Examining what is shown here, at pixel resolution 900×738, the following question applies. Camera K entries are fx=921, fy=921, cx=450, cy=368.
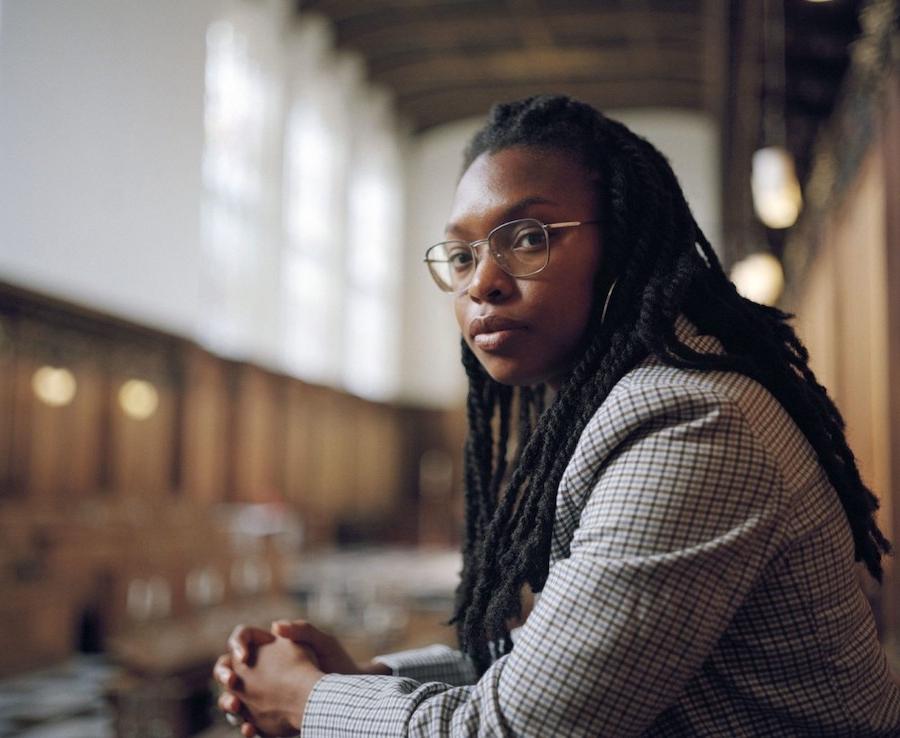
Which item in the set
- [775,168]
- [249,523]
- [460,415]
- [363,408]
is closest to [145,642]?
[775,168]

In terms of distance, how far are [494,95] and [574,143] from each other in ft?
60.6

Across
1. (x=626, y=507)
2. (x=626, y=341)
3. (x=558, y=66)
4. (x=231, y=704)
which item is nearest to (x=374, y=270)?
(x=558, y=66)

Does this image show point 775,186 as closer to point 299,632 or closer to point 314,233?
point 299,632

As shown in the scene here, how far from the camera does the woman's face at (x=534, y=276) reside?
1318 mm

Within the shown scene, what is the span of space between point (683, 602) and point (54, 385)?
10.7 m

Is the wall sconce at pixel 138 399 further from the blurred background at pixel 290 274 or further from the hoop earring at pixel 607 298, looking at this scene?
the hoop earring at pixel 607 298

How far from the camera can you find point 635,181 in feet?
4.45

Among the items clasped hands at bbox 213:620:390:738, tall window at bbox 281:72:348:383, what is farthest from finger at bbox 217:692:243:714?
tall window at bbox 281:72:348:383

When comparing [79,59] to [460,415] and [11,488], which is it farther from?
[460,415]

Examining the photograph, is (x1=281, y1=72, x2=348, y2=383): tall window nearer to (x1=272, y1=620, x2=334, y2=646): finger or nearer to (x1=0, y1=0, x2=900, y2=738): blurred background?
(x1=0, y1=0, x2=900, y2=738): blurred background

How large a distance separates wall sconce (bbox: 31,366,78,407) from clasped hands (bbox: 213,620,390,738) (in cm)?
974

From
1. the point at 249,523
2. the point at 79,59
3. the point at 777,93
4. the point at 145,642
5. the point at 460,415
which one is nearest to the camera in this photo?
the point at 145,642

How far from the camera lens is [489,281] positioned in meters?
1.33

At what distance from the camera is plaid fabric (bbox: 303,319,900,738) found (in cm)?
101
